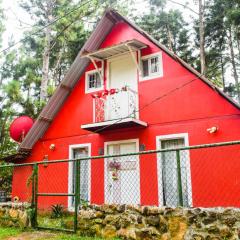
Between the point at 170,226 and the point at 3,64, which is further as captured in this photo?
the point at 3,64

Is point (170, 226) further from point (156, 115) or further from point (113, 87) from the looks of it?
point (113, 87)

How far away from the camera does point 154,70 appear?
11.8 meters

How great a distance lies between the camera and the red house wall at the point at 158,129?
31.2ft

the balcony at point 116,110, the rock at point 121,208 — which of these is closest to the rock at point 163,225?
the rock at point 121,208

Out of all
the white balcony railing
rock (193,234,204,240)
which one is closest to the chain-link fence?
the white balcony railing

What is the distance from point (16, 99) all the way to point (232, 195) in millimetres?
11685

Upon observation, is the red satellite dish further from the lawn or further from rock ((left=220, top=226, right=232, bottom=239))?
rock ((left=220, top=226, right=232, bottom=239))

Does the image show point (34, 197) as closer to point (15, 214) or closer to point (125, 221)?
point (15, 214)

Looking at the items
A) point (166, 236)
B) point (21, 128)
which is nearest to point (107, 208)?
point (166, 236)

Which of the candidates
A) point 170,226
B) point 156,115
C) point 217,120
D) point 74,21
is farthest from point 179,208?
point 74,21

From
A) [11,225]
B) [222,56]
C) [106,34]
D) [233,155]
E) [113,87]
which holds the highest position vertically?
[222,56]

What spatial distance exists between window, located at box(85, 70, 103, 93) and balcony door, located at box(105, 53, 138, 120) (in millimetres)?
588

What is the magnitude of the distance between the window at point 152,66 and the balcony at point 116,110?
861 millimetres

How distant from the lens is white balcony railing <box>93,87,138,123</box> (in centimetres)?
1134
